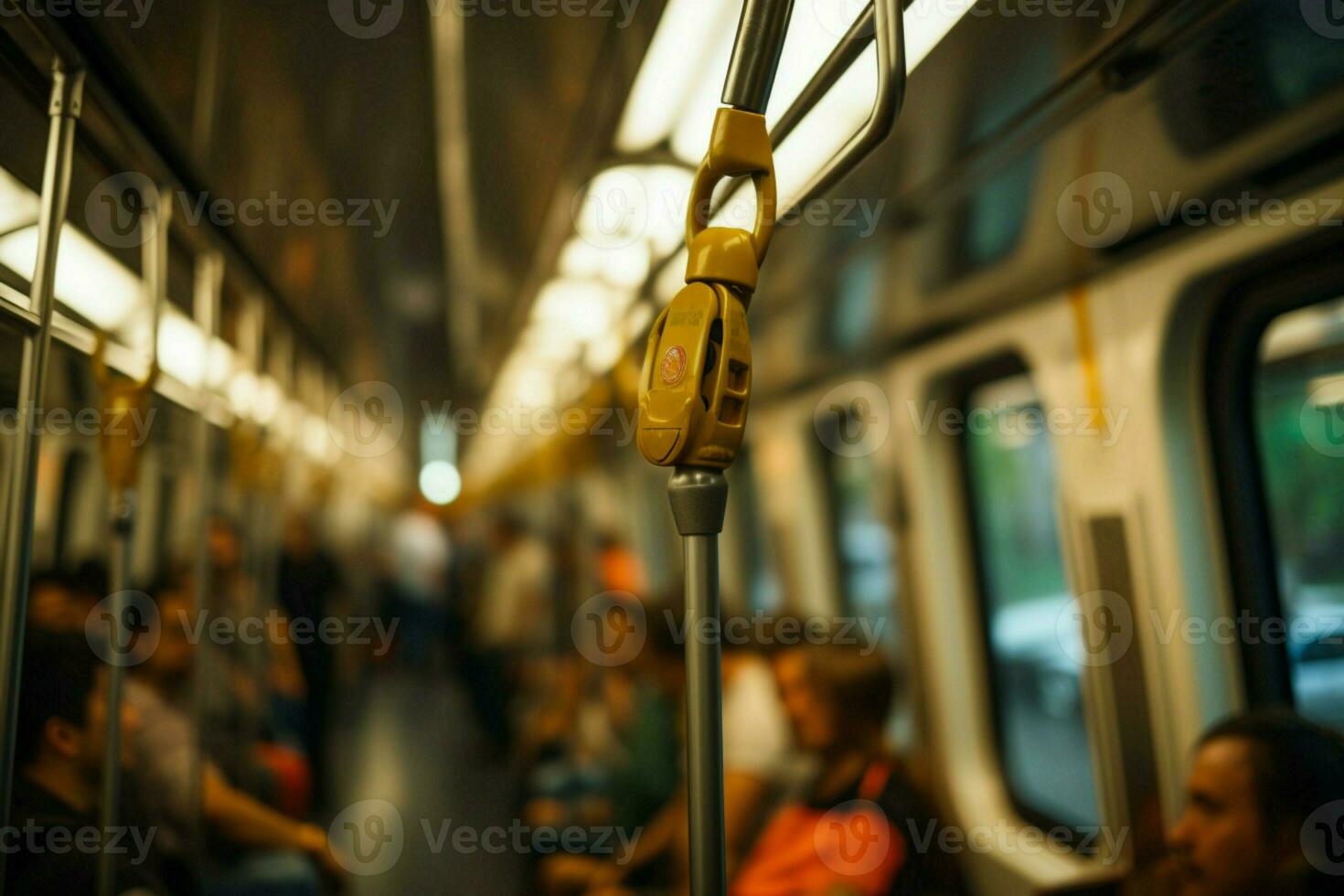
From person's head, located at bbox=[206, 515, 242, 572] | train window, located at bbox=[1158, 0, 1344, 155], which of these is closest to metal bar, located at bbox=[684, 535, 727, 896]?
train window, located at bbox=[1158, 0, 1344, 155]

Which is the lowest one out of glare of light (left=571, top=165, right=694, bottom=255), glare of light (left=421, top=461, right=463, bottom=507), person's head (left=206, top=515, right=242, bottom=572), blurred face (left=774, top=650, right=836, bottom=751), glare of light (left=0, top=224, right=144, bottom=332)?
blurred face (left=774, top=650, right=836, bottom=751)

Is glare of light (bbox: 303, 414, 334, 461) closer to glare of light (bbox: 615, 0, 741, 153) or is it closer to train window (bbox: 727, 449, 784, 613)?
train window (bbox: 727, 449, 784, 613)

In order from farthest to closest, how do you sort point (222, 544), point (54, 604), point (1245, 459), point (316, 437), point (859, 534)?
1. point (316, 437)
2. point (859, 534)
3. point (222, 544)
4. point (1245, 459)
5. point (54, 604)

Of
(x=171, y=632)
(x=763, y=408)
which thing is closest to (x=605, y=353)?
(x=763, y=408)

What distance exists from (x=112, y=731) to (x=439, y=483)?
36.5 ft

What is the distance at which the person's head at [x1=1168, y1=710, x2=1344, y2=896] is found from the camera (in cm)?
175

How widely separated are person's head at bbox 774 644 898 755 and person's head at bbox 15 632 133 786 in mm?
1791

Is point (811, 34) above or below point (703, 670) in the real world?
above

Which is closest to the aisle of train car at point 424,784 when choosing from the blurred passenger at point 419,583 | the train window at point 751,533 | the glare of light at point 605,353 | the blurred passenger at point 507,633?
the blurred passenger at point 507,633

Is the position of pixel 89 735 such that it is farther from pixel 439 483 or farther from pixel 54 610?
pixel 439 483

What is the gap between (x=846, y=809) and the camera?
231 centimetres

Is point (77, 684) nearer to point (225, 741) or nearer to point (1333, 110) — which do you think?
point (225, 741)

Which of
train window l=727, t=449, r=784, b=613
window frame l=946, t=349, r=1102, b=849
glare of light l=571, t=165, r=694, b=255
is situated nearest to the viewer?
glare of light l=571, t=165, r=694, b=255

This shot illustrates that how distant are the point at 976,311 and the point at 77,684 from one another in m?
2.76
